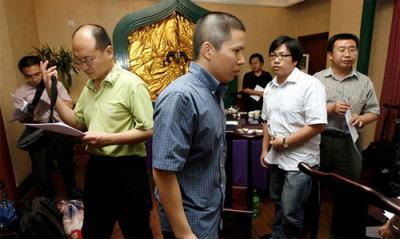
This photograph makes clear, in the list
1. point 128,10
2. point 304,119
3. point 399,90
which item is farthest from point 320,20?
point 304,119

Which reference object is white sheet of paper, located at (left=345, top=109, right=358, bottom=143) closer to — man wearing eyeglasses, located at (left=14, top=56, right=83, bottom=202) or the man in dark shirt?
the man in dark shirt

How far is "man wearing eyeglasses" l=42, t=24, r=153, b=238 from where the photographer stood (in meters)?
1.24

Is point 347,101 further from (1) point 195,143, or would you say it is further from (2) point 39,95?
(2) point 39,95

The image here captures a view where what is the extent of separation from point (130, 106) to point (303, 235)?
6.03ft

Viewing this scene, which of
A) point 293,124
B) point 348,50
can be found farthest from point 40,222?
point 348,50

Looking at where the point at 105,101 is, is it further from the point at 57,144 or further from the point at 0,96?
the point at 0,96

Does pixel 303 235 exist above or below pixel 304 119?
below

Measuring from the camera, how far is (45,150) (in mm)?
2518

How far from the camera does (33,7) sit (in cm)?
426

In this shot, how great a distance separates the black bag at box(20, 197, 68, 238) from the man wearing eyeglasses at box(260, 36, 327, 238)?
1.69 metres

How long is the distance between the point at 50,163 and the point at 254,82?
9.98ft

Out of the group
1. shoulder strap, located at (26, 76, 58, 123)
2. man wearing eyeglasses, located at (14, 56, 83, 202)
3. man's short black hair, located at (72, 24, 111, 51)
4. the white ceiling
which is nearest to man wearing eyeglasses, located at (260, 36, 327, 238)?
man's short black hair, located at (72, 24, 111, 51)

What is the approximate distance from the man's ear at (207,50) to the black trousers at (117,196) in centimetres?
75

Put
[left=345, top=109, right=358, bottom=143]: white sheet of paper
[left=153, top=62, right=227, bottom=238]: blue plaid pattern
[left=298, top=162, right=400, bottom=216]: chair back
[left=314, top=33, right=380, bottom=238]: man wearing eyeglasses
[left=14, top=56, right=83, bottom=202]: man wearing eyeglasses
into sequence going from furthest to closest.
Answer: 1. [left=14, top=56, right=83, bottom=202]: man wearing eyeglasses
2. [left=314, top=33, right=380, bottom=238]: man wearing eyeglasses
3. [left=345, top=109, right=358, bottom=143]: white sheet of paper
4. [left=153, top=62, right=227, bottom=238]: blue plaid pattern
5. [left=298, top=162, right=400, bottom=216]: chair back
